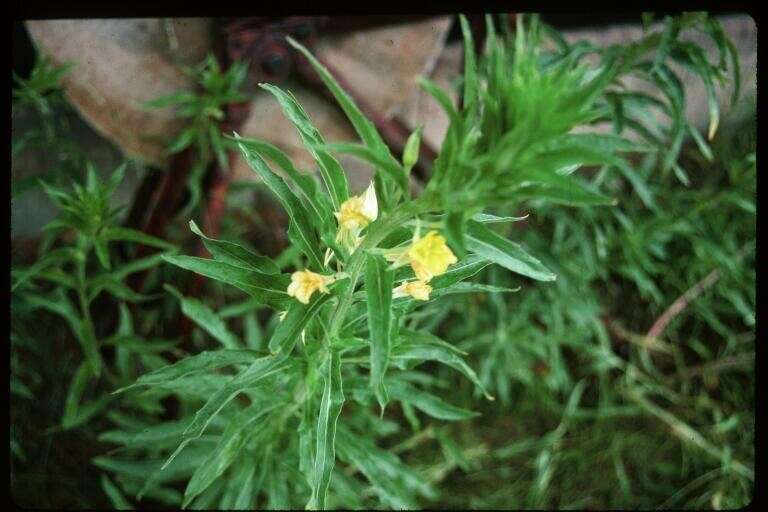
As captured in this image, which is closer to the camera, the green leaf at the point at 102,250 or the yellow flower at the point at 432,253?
the yellow flower at the point at 432,253

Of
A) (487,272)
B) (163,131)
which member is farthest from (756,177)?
(163,131)

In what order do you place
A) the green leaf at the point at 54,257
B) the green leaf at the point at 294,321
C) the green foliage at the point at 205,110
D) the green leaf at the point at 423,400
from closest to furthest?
1. the green leaf at the point at 294,321
2. the green leaf at the point at 423,400
3. the green leaf at the point at 54,257
4. the green foliage at the point at 205,110

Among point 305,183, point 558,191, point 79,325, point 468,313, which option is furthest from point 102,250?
point 468,313

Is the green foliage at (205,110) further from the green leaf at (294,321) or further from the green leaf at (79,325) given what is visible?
the green leaf at (294,321)

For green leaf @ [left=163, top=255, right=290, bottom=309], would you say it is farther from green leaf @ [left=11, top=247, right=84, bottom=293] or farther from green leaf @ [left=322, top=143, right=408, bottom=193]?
green leaf @ [left=11, top=247, right=84, bottom=293]

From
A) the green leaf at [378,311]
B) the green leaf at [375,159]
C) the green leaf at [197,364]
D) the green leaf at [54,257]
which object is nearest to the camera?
the green leaf at [375,159]

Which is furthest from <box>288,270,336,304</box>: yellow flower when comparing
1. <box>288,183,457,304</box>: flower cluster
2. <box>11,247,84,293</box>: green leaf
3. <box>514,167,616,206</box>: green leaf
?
<box>11,247,84,293</box>: green leaf

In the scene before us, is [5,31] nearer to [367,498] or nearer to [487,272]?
[487,272]

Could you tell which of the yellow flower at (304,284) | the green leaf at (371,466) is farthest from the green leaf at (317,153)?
the green leaf at (371,466)
